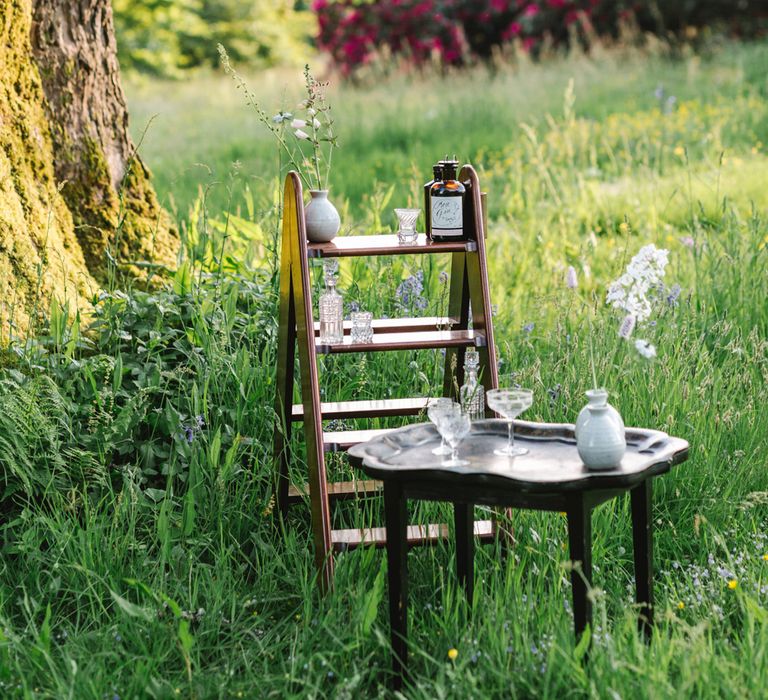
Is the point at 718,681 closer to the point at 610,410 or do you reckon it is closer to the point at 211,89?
the point at 610,410

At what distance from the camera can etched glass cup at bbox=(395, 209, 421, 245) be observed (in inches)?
134

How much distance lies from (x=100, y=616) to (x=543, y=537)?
136 centimetres

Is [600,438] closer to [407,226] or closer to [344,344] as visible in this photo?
[344,344]

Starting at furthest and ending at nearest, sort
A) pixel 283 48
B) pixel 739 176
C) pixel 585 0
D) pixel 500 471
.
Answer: pixel 283 48 → pixel 585 0 → pixel 739 176 → pixel 500 471

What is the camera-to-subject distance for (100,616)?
3176 millimetres

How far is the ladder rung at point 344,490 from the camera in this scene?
11.5 ft

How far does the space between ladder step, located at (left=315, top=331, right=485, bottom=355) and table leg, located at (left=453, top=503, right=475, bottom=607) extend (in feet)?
1.62

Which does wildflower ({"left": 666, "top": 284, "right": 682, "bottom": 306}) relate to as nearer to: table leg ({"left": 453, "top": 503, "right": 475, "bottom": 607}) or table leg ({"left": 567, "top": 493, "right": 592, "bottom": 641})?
table leg ({"left": 453, "top": 503, "right": 475, "bottom": 607})

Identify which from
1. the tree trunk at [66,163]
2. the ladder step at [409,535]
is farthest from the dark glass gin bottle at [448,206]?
the tree trunk at [66,163]

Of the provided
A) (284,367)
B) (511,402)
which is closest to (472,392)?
(511,402)

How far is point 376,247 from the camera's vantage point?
3.30 m

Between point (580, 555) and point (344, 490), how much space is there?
3.42 ft

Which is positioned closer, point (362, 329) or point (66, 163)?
point (362, 329)

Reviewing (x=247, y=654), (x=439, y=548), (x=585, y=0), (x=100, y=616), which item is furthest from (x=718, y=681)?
(x=585, y=0)
